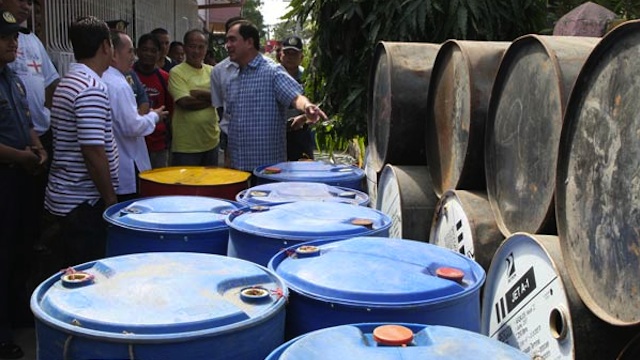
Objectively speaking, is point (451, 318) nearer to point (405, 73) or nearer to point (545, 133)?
point (545, 133)

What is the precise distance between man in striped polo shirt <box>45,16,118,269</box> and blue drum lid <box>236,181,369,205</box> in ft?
2.53

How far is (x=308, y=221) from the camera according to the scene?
2355mm

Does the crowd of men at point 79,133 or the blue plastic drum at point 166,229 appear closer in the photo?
the blue plastic drum at point 166,229

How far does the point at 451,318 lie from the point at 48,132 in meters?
3.24

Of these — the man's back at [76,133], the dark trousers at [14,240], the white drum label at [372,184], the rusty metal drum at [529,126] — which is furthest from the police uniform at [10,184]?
the rusty metal drum at [529,126]

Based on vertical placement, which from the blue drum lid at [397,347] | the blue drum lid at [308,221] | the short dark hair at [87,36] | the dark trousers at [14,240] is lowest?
the dark trousers at [14,240]

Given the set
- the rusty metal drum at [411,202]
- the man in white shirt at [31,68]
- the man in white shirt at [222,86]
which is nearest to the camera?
the rusty metal drum at [411,202]

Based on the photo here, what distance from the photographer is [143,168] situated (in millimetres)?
3969

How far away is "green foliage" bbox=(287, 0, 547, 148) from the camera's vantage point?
4484 millimetres

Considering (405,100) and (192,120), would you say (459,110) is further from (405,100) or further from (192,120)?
(192,120)

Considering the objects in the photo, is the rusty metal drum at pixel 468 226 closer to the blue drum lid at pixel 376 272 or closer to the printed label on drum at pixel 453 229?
the printed label on drum at pixel 453 229

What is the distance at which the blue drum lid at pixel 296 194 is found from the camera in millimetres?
2904

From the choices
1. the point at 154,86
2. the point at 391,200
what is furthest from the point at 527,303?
the point at 154,86

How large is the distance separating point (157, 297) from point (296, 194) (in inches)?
57.9
